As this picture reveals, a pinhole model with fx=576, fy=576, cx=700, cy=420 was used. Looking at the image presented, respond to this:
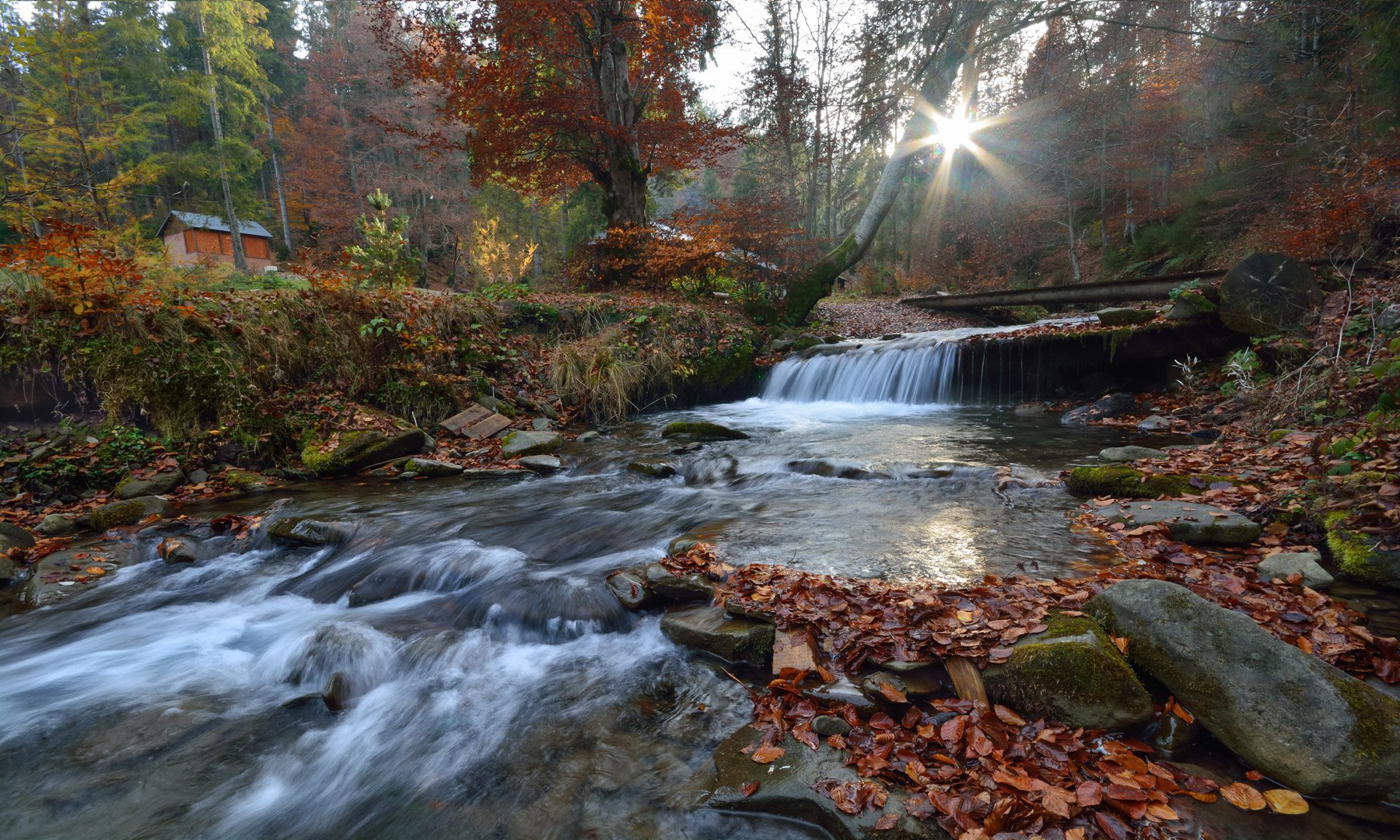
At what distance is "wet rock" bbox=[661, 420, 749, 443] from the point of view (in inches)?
323

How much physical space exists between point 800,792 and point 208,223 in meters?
38.4

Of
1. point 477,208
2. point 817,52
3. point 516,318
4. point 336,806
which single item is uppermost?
point 817,52

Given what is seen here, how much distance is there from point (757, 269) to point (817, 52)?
615 inches

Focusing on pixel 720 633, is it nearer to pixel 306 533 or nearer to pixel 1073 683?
pixel 1073 683

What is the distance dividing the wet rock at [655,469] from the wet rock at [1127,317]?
24.9ft

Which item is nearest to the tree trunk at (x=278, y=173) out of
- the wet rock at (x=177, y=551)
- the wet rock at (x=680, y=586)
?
the wet rock at (x=177, y=551)

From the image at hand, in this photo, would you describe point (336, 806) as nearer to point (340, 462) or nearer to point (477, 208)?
point (340, 462)

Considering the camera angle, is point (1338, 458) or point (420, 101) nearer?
point (1338, 458)

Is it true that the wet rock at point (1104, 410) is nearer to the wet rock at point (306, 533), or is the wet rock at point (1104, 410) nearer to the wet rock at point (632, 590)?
the wet rock at point (632, 590)

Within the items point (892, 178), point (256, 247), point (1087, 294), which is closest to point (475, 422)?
point (892, 178)

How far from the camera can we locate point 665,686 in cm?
292

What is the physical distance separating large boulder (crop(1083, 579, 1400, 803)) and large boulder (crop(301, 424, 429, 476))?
7.40 meters

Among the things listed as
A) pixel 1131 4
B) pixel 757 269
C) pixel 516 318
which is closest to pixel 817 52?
pixel 1131 4

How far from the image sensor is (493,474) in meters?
7.06
